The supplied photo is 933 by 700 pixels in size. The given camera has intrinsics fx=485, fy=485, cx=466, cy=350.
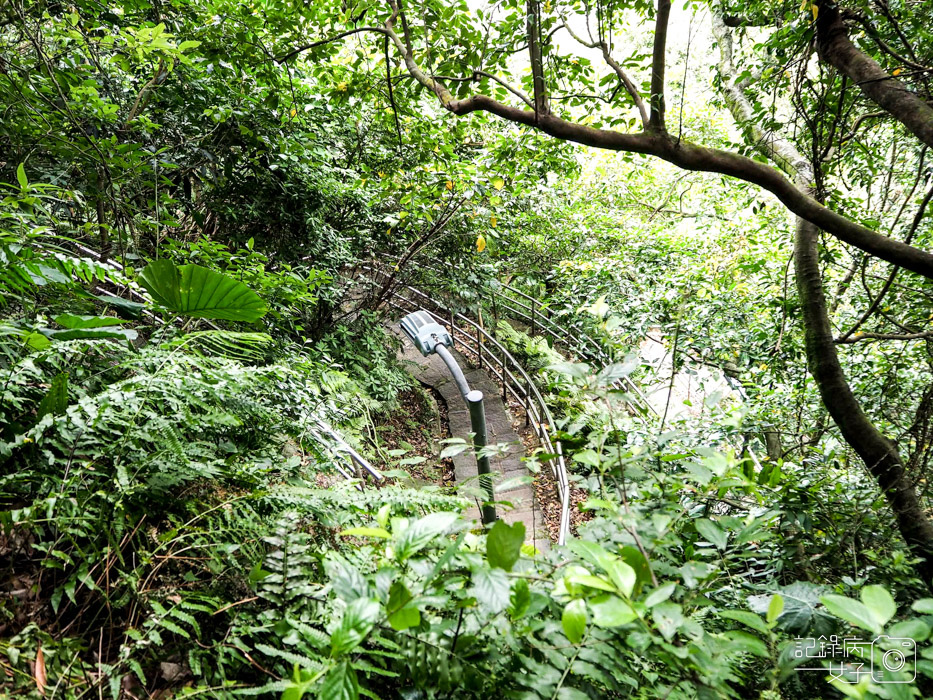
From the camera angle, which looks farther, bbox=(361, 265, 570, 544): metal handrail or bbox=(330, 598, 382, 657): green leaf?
bbox=(361, 265, 570, 544): metal handrail

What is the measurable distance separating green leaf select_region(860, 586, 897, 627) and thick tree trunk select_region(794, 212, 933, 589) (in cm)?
109

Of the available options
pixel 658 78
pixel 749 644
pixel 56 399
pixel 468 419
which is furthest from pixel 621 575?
pixel 468 419

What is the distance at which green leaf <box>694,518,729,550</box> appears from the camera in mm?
1108

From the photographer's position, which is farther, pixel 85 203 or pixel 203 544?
pixel 85 203

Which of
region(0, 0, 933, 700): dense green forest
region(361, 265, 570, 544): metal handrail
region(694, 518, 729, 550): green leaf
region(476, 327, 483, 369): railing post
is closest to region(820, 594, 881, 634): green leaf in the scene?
region(0, 0, 933, 700): dense green forest

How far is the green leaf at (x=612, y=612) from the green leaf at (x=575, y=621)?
1.4 inches

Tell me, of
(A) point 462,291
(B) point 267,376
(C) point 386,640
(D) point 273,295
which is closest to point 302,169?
(D) point 273,295

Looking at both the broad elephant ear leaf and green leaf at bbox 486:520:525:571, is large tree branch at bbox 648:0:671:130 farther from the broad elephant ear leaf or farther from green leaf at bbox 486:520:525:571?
green leaf at bbox 486:520:525:571

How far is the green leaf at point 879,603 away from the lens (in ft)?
2.64

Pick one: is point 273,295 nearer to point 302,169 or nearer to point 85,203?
point 85,203

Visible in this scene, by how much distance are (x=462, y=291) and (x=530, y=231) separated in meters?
1.93

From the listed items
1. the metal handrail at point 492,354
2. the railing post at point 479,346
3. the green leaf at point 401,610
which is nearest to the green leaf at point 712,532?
the green leaf at point 401,610

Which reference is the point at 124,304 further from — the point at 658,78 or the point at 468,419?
the point at 468,419

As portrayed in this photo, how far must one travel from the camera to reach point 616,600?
85cm
